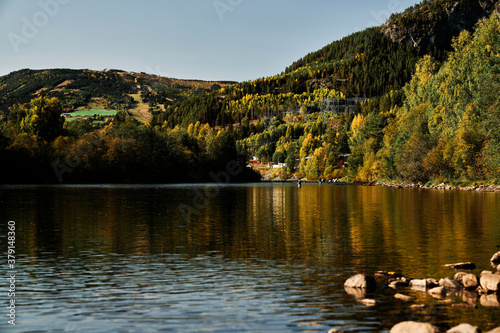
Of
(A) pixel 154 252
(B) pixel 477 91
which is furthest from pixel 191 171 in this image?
(A) pixel 154 252

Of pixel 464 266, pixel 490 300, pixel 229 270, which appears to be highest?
pixel 229 270

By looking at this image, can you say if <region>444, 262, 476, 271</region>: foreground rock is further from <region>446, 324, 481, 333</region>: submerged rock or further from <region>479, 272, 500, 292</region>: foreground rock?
<region>446, 324, 481, 333</region>: submerged rock

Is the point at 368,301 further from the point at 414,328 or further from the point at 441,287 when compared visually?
the point at 414,328

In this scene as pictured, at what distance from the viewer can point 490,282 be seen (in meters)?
19.3

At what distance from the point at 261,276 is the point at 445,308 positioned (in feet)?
28.2

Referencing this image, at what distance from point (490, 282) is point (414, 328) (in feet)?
26.3

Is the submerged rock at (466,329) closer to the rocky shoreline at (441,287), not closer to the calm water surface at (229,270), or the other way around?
the calm water surface at (229,270)

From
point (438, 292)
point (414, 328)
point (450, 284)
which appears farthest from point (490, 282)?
point (414, 328)

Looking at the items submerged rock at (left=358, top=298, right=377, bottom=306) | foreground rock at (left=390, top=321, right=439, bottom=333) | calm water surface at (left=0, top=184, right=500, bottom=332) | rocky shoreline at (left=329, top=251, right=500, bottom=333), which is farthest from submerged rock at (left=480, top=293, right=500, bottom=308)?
foreground rock at (left=390, top=321, right=439, bottom=333)

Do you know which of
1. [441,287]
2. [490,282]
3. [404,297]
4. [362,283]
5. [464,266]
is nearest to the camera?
[404,297]

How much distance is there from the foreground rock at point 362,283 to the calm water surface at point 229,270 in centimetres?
46

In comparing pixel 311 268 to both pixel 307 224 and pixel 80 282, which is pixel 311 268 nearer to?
pixel 80 282

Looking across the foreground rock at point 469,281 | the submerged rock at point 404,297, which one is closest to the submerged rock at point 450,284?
the foreground rock at point 469,281

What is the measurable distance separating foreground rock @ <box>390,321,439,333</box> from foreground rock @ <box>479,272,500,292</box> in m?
7.68
